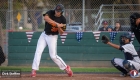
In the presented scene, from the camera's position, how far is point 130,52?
10016 mm

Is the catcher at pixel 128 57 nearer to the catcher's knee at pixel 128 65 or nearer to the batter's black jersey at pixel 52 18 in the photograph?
the catcher's knee at pixel 128 65

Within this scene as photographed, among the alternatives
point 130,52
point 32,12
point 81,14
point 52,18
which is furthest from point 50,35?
point 81,14

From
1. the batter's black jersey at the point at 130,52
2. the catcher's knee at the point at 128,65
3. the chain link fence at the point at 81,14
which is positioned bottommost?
the catcher's knee at the point at 128,65

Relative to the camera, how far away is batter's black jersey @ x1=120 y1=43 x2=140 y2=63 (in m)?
9.91

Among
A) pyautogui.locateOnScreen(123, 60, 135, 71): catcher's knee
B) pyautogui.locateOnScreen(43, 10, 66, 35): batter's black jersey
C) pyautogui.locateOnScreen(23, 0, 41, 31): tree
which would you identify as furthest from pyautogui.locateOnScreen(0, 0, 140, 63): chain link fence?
pyautogui.locateOnScreen(123, 60, 135, 71): catcher's knee

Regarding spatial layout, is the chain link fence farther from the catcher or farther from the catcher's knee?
the catcher's knee

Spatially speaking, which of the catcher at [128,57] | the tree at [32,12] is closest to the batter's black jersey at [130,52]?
the catcher at [128,57]

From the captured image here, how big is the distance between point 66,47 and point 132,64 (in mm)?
4492

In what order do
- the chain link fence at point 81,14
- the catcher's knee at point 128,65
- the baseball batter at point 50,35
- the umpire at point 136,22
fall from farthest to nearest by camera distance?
the chain link fence at point 81,14, the catcher's knee at point 128,65, the baseball batter at point 50,35, the umpire at point 136,22

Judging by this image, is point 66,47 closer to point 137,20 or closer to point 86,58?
point 86,58

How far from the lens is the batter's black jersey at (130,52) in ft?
32.5

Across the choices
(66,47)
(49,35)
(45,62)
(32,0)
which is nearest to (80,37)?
(66,47)

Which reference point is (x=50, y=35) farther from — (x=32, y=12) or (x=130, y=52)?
(x=32, y=12)

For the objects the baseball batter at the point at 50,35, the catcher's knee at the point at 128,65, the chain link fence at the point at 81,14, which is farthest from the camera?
the chain link fence at the point at 81,14
